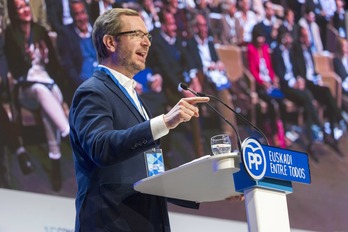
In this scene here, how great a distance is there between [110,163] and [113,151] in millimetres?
47

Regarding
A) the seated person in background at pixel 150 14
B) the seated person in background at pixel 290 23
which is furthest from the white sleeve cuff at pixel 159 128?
the seated person in background at pixel 290 23

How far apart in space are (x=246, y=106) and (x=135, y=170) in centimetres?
275

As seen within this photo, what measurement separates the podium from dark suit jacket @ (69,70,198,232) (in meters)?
0.11

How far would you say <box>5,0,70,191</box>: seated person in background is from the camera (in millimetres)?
3885

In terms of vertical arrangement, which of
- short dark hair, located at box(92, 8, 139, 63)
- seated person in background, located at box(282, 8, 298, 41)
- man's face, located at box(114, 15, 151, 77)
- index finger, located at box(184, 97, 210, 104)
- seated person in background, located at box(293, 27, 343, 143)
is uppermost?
short dark hair, located at box(92, 8, 139, 63)

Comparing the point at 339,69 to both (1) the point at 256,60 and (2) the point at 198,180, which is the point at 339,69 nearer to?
(1) the point at 256,60

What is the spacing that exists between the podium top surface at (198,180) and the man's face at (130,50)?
527mm

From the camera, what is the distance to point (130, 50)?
8.31ft

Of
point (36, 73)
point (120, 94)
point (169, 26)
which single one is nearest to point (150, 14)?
point (169, 26)

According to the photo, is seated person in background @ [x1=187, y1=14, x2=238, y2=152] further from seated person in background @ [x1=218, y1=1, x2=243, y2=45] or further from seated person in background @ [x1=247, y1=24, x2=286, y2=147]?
seated person in background @ [x1=247, y1=24, x2=286, y2=147]

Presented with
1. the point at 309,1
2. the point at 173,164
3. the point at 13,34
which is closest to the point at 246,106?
the point at 173,164

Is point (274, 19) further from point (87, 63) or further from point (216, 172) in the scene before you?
point (216, 172)

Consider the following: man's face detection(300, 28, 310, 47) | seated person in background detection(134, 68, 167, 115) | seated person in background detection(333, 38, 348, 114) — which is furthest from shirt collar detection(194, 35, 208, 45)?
seated person in background detection(333, 38, 348, 114)

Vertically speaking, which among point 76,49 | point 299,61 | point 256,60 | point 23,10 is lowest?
point 299,61
